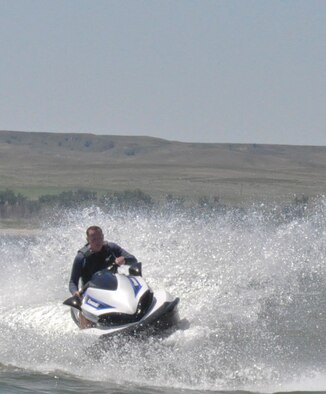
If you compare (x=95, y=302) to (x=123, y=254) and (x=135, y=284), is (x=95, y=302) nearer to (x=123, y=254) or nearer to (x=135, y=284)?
(x=135, y=284)

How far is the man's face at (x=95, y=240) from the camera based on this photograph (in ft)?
49.4

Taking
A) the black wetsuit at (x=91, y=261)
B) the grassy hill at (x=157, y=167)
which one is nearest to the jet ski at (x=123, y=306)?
the black wetsuit at (x=91, y=261)

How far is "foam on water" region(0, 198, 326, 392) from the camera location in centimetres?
1361

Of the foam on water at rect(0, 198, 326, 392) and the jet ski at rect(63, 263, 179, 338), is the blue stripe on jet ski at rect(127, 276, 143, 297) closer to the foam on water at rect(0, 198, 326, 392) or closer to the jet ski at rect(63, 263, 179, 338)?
the jet ski at rect(63, 263, 179, 338)

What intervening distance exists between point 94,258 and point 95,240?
0.27 meters

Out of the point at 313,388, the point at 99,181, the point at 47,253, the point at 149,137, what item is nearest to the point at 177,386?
the point at 313,388

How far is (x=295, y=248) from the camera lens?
2211 centimetres

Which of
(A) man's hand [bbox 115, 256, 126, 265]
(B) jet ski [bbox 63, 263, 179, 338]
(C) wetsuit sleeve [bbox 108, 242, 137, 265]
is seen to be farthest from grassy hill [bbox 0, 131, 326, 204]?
(B) jet ski [bbox 63, 263, 179, 338]

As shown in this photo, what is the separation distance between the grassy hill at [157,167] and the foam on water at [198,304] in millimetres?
57832

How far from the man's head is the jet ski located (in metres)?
0.47

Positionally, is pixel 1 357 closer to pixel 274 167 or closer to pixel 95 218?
pixel 95 218

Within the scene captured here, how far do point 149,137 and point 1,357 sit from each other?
595 feet

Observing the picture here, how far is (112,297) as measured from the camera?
14.3 metres

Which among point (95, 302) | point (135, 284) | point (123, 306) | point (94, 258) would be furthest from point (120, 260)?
point (123, 306)
